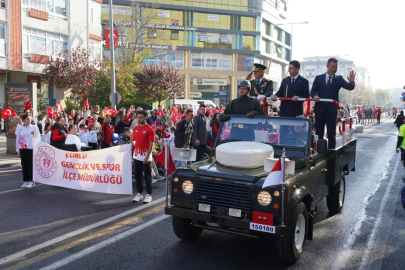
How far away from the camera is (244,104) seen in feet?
23.2

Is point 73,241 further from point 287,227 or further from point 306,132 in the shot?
point 306,132

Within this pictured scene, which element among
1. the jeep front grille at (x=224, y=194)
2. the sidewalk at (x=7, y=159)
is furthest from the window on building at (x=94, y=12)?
the jeep front grille at (x=224, y=194)

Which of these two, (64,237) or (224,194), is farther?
(64,237)

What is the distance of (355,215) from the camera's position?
7785 mm

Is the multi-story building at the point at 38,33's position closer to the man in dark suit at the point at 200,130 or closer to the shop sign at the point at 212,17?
the man in dark suit at the point at 200,130

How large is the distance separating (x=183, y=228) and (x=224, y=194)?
1080mm

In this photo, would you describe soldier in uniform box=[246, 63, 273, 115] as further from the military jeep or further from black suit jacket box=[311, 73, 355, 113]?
the military jeep

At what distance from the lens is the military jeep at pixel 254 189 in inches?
196

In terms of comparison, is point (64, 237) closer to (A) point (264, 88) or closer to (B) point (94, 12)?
(A) point (264, 88)

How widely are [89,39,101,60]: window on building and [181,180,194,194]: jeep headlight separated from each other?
30329mm

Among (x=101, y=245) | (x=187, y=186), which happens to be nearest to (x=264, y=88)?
(x=187, y=186)

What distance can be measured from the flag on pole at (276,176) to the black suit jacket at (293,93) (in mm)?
3030

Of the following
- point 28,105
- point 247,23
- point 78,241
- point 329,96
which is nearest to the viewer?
point 78,241

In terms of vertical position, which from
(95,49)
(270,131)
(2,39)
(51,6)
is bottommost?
(270,131)
